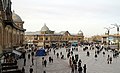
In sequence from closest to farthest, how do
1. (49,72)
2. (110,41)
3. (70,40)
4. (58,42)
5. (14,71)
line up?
1. (14,71)
2. (49,72)
3. (110,41)
4. (58,42)
5. (70,40)

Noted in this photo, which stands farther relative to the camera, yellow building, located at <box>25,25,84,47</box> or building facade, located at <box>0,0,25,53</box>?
yellow building, located at <box>25,25,84,47</box>

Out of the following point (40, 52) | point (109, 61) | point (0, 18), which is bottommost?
point (109, 61)

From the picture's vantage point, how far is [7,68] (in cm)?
2317

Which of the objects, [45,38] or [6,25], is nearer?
[6,25]

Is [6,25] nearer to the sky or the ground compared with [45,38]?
nearer to the sky

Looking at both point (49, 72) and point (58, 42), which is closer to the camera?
point (49, 72)

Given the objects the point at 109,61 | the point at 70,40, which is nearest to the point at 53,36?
the point at 70,40

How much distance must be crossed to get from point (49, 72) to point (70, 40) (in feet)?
392

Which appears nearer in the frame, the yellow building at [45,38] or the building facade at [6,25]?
the building facade at [6,25]

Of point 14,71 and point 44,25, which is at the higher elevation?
point 44,25

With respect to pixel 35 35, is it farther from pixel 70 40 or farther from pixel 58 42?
pixel 70 40

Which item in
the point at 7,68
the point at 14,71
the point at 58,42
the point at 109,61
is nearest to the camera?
the point at 14,71

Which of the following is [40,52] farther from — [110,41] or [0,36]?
[110,41]

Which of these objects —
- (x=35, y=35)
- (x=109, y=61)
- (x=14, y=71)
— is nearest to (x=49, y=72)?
(x=14, y=71)
